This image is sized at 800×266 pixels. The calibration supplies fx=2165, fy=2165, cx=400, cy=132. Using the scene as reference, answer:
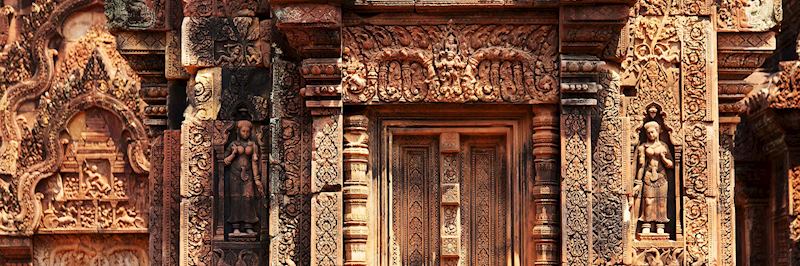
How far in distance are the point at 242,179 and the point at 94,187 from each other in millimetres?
7509

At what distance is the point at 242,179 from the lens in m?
14.3

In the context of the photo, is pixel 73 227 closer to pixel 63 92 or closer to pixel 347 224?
pixel 63 92

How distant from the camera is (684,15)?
47.5ft

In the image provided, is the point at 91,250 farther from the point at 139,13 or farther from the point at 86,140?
the point at 139,13

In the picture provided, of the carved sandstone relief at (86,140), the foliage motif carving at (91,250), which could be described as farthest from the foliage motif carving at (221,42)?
the foliage motif carving at (91,250)

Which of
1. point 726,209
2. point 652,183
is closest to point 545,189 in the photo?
point 652,183

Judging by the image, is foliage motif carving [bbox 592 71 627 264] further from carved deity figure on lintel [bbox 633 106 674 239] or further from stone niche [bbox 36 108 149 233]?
stone niche [bbox 36 108 149 233]

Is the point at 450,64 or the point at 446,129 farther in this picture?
the point at 446,129

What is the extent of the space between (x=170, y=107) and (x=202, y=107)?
0.81m

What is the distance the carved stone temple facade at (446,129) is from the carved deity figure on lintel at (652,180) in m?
0.01

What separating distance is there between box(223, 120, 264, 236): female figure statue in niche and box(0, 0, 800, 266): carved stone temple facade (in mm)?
13

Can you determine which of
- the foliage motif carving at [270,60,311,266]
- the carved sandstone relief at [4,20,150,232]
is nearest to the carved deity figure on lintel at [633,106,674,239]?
the foliage motif carving at [270,60,311,266]

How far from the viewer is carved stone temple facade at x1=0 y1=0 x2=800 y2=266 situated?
13.8 meters

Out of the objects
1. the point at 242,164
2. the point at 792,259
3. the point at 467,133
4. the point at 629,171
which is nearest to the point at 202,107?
the point at 242,164
